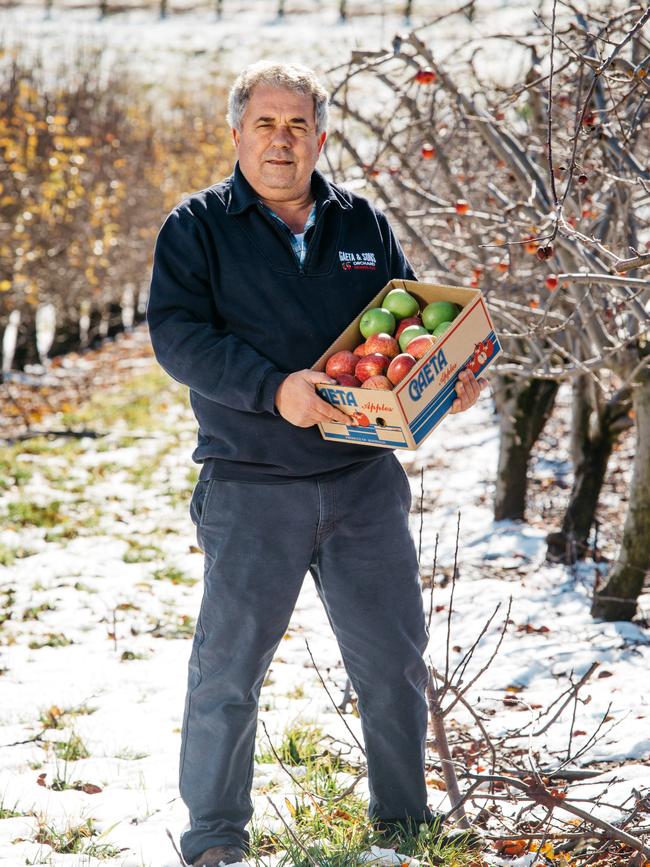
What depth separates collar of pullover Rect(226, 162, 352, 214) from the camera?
248 centimetres

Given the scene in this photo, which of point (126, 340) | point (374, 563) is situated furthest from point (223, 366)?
point (126, 340)

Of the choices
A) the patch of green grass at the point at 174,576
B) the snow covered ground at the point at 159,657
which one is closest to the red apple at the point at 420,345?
the snow covered ground at the point at 159,657

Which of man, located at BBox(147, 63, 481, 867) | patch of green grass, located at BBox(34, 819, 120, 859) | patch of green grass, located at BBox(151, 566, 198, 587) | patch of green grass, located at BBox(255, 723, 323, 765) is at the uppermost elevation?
man, located at BBox(147, 63, 481, 867)

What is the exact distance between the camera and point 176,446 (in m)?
8.99

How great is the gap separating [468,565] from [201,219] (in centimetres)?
372

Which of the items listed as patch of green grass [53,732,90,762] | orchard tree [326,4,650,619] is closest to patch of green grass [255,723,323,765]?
patch of green grass [53,732,90,762]

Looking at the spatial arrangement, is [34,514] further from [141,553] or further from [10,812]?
[10,812]

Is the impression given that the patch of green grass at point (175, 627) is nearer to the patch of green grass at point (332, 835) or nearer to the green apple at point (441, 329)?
the patch of green grass at point (332, 835)

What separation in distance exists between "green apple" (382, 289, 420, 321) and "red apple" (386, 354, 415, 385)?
0.79 ft

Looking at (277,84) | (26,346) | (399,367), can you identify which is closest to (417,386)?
(399,367)

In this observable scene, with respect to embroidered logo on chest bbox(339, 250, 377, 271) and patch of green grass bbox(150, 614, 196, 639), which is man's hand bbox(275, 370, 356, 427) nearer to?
embroidered logo on chest bbox(339, 250, 377, 271)

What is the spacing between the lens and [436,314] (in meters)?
2.52

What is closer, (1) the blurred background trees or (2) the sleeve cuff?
(2) the sleeve cuff

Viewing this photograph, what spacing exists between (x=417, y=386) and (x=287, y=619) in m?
0.74
